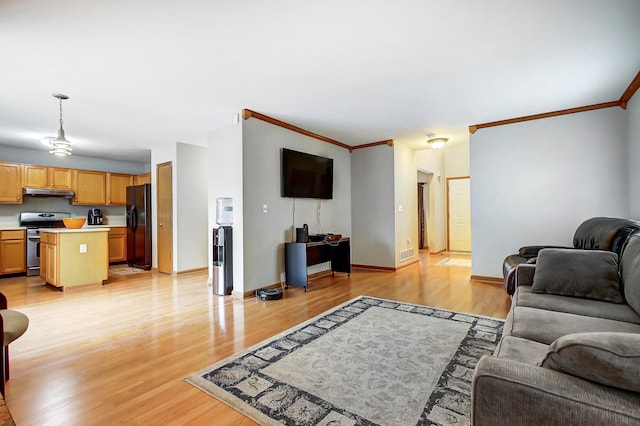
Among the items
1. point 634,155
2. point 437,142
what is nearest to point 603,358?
point 634,155

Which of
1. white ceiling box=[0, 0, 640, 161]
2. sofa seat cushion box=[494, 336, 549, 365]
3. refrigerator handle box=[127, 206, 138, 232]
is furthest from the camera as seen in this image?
refrigerator handle box=[127, 206, 138, 232]

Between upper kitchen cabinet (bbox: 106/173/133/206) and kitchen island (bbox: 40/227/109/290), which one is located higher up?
upper kitchen cabinet (bbox: 106/173/133/206)

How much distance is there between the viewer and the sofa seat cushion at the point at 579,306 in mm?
1835

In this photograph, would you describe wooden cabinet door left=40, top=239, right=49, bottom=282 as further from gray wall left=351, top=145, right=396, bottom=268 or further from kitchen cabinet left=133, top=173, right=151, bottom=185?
gray wall left=351, top=145, right=396, bottom=268

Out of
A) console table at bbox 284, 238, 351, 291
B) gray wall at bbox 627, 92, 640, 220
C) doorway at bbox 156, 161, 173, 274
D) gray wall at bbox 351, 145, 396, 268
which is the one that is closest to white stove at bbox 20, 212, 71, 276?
doorway at bbox 156, 161, 173, 274

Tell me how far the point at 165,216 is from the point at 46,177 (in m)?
2.64

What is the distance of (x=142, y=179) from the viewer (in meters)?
7.18

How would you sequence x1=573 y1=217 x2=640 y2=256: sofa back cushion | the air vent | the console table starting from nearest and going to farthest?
x1=573 y1=217 x2=640 y2=256: sofa back cushion, the console table, the air vent

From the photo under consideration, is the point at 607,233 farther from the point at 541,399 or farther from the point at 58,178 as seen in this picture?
the point at 58,178

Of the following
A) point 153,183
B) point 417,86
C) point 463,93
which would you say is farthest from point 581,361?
point 153,183

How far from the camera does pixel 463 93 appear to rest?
11.8 feet

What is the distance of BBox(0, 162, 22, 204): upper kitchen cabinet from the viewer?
5.70 m

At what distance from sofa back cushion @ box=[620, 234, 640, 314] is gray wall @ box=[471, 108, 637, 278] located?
232 cm

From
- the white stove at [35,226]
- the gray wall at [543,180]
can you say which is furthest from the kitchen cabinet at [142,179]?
the gray wall at [543,180]
